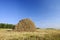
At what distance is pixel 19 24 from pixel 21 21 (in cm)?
105

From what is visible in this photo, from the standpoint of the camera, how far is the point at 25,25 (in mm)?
28172

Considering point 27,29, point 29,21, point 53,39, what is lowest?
point 53,39

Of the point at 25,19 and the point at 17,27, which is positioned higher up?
the point at 25,19

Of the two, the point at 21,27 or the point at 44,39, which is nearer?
the point at 44,39

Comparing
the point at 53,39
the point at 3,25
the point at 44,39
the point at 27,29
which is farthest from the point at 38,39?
the point at 3,25

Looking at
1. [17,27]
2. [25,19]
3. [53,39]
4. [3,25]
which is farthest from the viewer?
[3,25]

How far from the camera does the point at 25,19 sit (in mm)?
29094

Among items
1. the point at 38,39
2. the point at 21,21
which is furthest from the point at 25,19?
the point at 38,39

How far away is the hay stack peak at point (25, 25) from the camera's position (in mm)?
27289

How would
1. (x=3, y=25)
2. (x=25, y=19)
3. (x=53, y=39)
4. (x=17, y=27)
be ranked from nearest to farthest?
(x=53, y=39) → (x=17, y=27) → (x=25, y=19) → (x=3, y=25)

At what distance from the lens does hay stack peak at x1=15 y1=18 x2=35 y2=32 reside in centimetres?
2729

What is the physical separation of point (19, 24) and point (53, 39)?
65.1ft

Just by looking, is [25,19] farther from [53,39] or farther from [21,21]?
[53,39]

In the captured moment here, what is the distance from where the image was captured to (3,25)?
229ft
